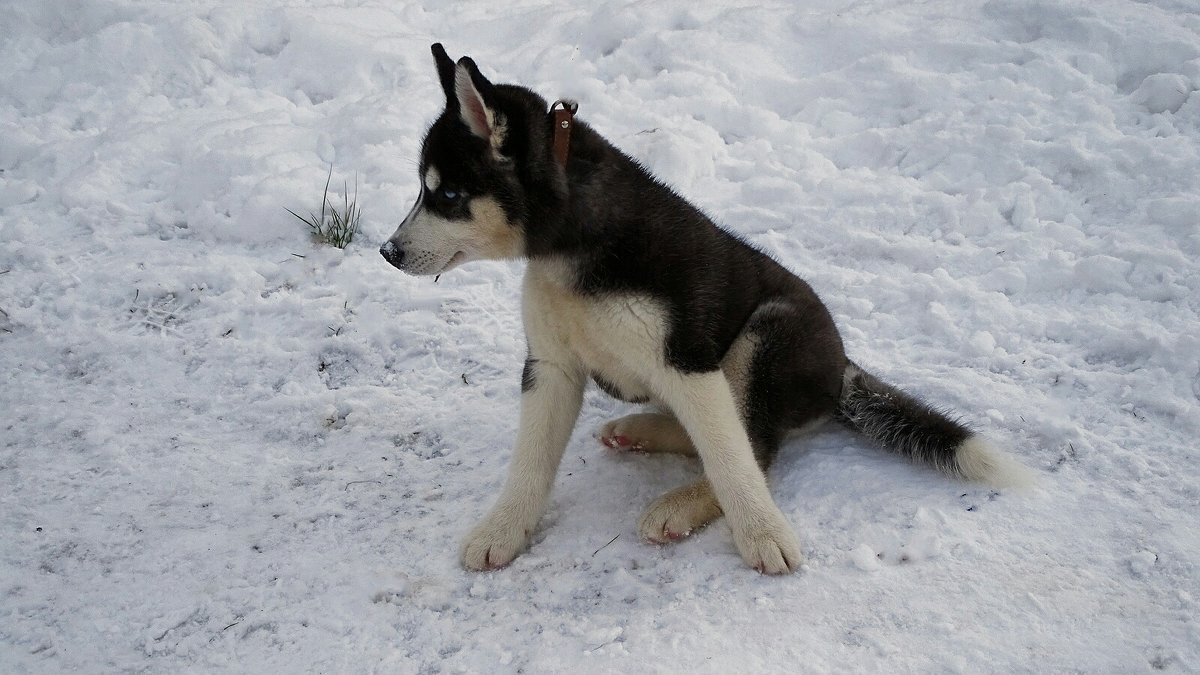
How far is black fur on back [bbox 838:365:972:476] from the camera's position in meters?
3.42

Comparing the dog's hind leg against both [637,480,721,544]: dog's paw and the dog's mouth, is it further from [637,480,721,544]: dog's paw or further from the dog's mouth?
the dog's mouth

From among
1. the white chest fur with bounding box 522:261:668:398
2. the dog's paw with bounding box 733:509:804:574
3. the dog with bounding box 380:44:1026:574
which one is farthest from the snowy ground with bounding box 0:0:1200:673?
the white chest fur with bounding box 522:261:668:398

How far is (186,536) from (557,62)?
497 cm

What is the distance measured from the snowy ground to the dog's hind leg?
0.08 metres

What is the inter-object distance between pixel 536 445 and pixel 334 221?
257cm

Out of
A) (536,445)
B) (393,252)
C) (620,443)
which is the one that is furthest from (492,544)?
(393,252)

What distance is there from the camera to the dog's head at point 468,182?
3041 millimetres

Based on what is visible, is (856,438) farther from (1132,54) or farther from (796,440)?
(1132,54)

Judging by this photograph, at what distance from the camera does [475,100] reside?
3.00 m

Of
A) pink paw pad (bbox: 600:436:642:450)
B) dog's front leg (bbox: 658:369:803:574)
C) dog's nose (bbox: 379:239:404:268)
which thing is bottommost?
pink paw pad (bbox: 600:436:642:450)

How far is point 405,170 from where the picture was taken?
5.89m

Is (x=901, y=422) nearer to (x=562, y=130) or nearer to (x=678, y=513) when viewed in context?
(x=678, y=513)

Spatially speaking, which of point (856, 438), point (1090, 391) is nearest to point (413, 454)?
point (856, 438)

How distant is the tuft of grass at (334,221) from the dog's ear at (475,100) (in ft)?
8.03
